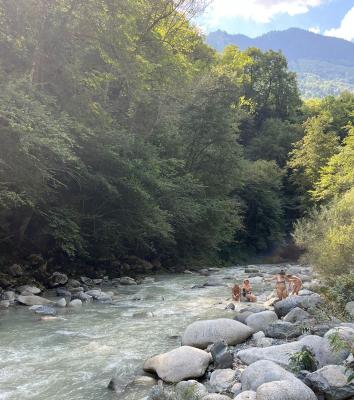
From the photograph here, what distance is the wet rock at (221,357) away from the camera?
715 centimetres

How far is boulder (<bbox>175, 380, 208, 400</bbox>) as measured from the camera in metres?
5.66

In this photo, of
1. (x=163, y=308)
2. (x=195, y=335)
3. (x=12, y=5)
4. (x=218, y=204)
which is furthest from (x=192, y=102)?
(x=195, y=335)

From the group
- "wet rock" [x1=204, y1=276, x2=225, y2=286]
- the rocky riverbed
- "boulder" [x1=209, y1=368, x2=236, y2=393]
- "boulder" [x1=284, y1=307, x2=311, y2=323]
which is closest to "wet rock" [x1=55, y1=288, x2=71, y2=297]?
the rocky riverbed

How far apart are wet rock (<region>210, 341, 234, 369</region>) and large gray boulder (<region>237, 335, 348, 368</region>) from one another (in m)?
0.30

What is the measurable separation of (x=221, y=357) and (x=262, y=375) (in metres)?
1.24

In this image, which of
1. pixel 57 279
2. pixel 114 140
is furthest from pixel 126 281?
pixel 114 140

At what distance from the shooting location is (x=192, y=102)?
27203 mm

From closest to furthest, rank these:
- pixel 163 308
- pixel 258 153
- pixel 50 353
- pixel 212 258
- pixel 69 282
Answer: pixel 50 353 → pixel 163 308 → pixel 69 282 → pixel 212 258 → pixel 258 153

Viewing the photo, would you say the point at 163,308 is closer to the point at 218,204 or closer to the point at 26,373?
the point at 26,373

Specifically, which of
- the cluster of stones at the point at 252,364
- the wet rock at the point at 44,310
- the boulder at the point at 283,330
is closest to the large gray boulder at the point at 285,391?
the cluster of stones at the point at 252,364

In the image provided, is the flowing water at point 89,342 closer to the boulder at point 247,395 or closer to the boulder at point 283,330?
the boulder at point 247,395

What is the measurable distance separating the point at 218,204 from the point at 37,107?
15519 mm

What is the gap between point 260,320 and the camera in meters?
9.72

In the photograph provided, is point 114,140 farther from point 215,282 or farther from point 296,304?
point 296,304
